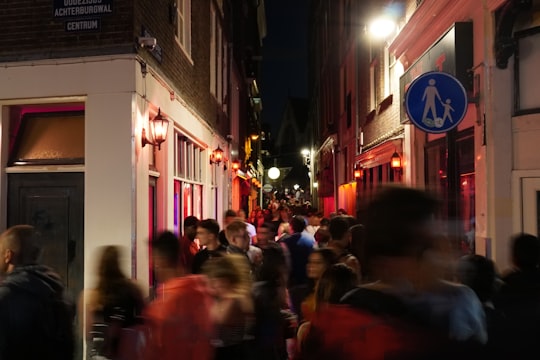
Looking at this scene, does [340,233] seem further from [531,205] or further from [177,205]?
[177,205]

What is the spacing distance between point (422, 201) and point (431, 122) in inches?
173

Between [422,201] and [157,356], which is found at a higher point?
[422,201]

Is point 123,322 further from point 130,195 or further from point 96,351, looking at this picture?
point 130,195

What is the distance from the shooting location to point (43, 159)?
7.49 metres

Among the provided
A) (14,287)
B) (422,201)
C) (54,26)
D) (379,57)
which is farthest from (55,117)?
(379,57)

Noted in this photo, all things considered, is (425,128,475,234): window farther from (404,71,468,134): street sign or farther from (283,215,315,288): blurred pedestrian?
(283,215,315,288): blurred pedestrian

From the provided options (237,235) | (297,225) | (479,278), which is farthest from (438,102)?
(479,278)

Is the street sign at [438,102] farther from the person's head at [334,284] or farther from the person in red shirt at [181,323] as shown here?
the person in red shirt at [181,323]

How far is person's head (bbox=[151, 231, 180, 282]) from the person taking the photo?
13.6 feet

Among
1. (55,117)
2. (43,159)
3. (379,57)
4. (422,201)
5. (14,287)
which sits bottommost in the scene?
(14,287)

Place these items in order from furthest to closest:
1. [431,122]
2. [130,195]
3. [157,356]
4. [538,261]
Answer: [130,195]
[431,122]
[538,261]
[157,356]

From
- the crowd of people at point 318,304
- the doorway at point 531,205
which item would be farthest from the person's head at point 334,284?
the doorway at point 531,205

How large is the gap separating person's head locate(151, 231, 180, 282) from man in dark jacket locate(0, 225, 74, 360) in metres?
0.68

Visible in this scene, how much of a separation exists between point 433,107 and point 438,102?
8 cm
